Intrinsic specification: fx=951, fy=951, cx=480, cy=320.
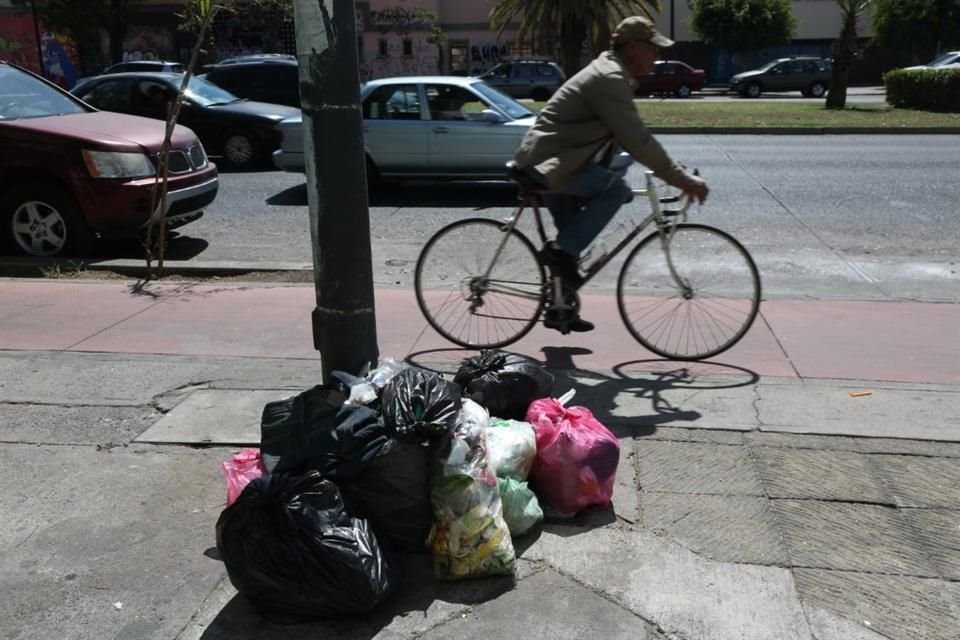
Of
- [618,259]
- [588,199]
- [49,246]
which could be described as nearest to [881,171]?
[618,259]

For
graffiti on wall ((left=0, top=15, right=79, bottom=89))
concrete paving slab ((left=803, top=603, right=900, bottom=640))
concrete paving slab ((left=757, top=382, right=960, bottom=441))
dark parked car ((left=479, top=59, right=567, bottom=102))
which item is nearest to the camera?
concrete paving slab ((left=803, top=603, right=900, bottom=640))

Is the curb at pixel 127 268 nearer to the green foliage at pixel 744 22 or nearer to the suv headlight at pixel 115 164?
the suv headlight at pixel 115 164

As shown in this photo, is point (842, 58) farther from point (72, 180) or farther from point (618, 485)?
point (618, 485)

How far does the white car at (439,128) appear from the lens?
11703 millimetres

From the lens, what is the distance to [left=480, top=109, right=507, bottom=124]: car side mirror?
11.7 meters

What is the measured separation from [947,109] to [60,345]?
24.9 meters

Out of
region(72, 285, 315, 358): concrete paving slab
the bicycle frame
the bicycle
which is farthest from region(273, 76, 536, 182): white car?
the bicycle frame

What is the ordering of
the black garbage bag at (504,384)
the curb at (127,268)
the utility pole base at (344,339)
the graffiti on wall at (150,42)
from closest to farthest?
the utility pole base at (344,339)
the black garbage bag at (504,384)
the curb at (127,268)
the graffiti on wall at (150,42)

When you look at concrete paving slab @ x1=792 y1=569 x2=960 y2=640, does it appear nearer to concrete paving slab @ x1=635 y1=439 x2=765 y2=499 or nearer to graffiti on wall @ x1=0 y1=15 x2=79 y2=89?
concrete paving slab @ x1=635 y1=439 x2=765 y2=499

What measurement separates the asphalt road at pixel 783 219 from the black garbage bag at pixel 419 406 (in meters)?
3.86

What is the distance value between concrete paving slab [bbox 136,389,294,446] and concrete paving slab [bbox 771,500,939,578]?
7.80 feet

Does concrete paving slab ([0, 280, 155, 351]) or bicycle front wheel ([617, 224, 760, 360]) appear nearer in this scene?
bicycle front wheel ([617, 224, 760, 360])

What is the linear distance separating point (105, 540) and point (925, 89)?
27.0 m

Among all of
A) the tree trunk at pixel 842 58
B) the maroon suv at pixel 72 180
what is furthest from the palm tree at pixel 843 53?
the maroon suv at pixel 72 180
